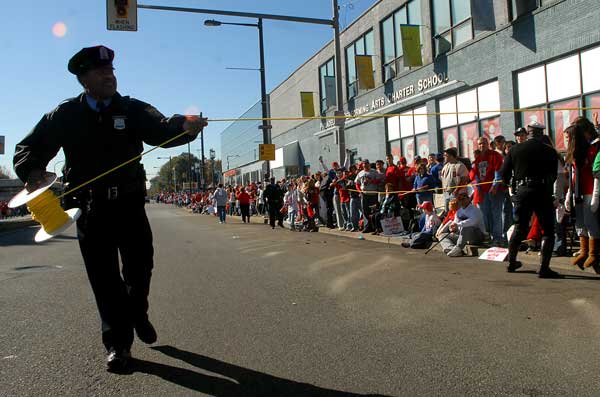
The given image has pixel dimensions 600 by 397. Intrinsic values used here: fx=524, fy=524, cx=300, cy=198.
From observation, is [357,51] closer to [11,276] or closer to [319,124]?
[319,124]

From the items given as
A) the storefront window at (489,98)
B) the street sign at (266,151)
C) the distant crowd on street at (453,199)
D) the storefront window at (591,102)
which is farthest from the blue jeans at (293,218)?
the storefront window at (591,102)

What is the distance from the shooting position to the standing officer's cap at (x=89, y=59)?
356 cm

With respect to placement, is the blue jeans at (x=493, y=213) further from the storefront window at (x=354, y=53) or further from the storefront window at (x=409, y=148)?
the storefront window at (x=354, y=53)

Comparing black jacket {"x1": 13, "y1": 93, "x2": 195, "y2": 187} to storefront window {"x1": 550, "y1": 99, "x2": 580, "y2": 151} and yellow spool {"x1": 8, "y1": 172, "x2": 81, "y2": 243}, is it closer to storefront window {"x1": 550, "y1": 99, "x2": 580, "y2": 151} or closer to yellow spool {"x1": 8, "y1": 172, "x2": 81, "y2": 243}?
yellow spool {"x1": 8, "y1": 172, "x2": 81, "y2": 243}

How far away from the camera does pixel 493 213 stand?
30.3ft

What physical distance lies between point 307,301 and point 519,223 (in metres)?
3.00

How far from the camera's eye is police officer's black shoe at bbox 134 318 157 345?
3.78 metres

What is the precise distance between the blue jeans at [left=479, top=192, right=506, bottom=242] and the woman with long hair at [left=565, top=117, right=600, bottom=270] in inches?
93.8

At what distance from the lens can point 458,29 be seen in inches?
729

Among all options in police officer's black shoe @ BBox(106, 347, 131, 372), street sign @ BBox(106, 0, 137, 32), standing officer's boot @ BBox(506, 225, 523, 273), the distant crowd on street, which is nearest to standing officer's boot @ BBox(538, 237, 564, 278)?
standing officer's boot @ BBox(506, 225, 523, 273)

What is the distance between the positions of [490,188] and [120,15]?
31.1 feet

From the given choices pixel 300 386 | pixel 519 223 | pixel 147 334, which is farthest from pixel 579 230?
pixel 147 334

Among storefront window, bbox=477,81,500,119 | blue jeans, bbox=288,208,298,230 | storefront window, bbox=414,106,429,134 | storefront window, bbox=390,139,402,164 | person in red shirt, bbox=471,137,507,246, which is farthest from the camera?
storefront window, bbox=390,139,402,164

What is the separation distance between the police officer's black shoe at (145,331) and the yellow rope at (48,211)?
91 centimetres
